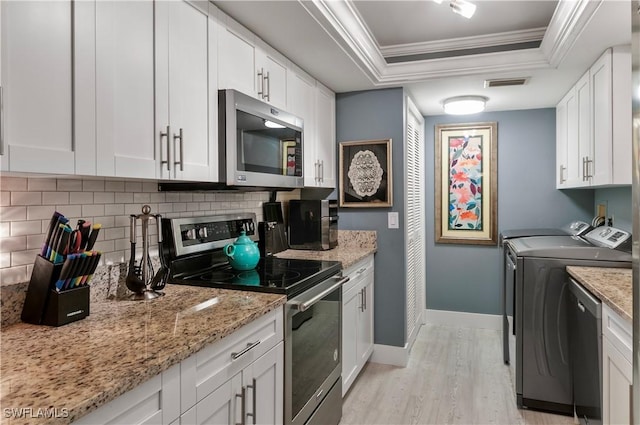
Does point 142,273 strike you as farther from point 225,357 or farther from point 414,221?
point 414,221

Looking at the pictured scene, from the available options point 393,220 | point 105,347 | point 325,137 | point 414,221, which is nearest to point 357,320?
point 393,220

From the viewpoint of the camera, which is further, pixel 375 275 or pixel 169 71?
pixel 375 275

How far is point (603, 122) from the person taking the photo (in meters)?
2.39

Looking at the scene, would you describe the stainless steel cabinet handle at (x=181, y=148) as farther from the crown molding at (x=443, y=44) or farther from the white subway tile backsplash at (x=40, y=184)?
the crown molding at (x=443, y=44)

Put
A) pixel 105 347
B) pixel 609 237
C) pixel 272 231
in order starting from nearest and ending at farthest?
pixel 105 347 → pixel 609 237 → pixel 272 231

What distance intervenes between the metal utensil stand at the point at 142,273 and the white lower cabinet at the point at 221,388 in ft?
1.51

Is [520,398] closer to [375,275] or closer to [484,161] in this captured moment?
[375,275]

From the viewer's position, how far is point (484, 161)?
3.96 meters

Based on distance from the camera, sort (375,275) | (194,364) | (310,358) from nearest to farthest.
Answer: (194,364) → (310,358) → (375,275)

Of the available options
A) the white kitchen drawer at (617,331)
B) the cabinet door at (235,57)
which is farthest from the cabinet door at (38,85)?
the white kitchen drawer at (617,331)

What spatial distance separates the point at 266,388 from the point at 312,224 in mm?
1529

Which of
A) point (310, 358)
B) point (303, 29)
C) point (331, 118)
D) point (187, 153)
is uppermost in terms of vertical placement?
point (303, 29)

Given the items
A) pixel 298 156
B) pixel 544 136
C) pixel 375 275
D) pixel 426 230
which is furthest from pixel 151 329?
pixel 544 136

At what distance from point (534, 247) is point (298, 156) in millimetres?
1596
